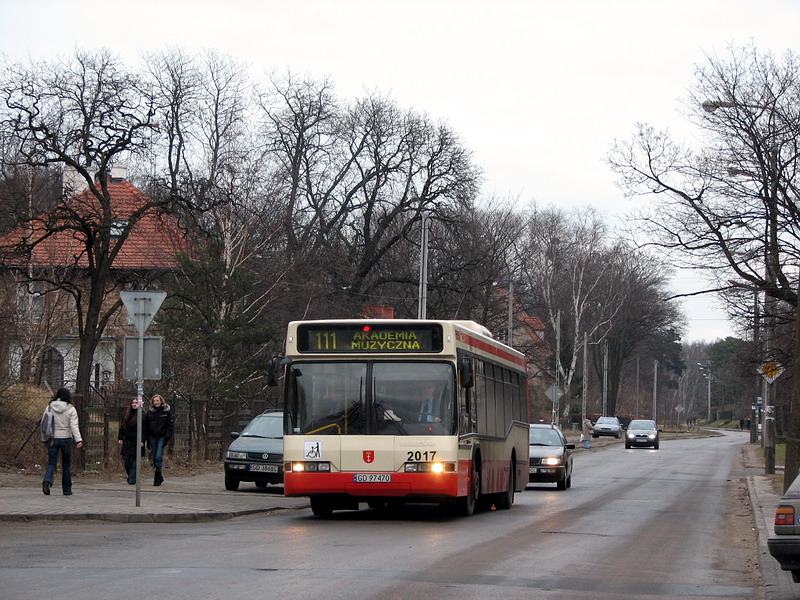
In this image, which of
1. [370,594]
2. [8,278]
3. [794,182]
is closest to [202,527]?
[370,594]

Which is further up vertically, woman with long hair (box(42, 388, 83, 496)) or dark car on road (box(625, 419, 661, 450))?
woman with long hair (box(42, 388, 83, 496))

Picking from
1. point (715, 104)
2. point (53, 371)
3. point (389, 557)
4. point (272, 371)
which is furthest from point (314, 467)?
point (53, 371)

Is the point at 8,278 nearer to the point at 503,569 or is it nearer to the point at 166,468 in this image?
the point at 166,468

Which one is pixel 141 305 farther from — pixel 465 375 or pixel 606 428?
pixel 606 428

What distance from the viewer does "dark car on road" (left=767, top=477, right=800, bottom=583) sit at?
965 centimetres

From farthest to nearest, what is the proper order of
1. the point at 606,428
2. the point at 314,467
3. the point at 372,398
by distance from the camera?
1. the point at 606,428
2. the point at 372,398
3. the point at 314,467

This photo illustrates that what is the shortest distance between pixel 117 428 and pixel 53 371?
2238cm

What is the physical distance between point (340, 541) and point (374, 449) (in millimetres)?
2785

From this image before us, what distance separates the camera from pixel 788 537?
971cm

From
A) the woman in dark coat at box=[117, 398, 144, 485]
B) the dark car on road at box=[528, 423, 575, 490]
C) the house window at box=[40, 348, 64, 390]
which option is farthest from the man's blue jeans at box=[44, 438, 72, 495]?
the dark car on road at box=[528, 423, 575, 490]

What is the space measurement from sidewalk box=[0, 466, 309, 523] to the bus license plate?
7.09 feet

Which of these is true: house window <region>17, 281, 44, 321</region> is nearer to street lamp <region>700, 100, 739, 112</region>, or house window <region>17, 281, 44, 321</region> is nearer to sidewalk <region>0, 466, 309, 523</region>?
sidewalk <region>0, 466, 309, 523</region>

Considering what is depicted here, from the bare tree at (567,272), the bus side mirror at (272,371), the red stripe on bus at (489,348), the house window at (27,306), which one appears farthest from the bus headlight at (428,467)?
the bare tree at (567,272)

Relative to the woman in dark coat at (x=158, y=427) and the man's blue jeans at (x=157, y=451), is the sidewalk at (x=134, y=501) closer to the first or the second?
the man's blue jeans at (x=157, y=451)
